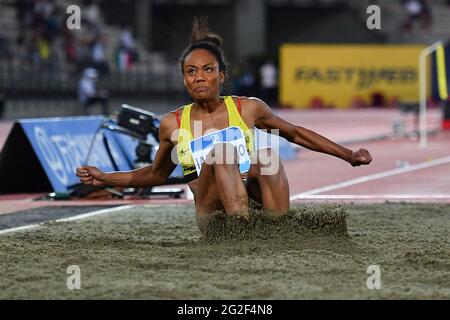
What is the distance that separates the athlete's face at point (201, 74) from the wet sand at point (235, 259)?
77 centimetres

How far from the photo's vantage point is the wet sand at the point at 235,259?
17.9 feet

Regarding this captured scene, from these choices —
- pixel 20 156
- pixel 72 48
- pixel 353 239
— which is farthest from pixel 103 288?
pixel 72 48

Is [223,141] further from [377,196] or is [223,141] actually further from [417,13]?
[417,13]

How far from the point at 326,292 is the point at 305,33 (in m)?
34.9

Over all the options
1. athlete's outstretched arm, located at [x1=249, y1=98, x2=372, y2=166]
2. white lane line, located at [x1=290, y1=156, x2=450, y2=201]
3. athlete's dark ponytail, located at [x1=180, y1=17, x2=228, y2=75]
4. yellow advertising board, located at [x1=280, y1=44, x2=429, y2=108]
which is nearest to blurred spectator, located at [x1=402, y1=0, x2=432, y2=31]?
yellow advertising board, located at [x1=280, y1=44, x2=429, y2=108]

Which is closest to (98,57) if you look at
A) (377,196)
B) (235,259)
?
(377,196)

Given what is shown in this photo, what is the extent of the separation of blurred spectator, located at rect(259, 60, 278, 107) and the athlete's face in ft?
90.1

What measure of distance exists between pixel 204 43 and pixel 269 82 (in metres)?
27.9

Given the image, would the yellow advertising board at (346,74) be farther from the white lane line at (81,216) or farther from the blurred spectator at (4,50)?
the white lane line at (81,216)

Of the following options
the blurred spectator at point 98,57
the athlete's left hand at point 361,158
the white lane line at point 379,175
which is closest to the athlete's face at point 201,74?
the athlete's left hand at point 361,158

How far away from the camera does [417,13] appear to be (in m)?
38.8

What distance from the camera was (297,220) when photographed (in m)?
6.91

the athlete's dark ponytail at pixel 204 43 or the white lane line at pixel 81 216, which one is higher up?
the athlete's dark ponytail at pixel 204 43

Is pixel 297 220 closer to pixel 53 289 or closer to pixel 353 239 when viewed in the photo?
pixel 353 239
